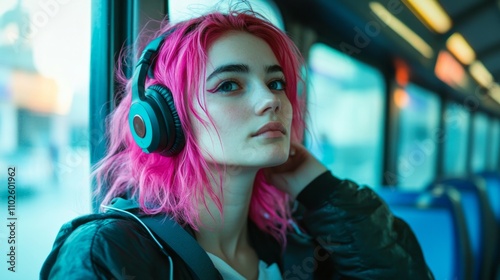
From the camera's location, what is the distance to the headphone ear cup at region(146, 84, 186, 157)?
3.23ft

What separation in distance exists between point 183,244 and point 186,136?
264 millimetres

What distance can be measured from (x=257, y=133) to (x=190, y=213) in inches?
10.7

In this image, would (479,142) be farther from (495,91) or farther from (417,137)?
(417,137)

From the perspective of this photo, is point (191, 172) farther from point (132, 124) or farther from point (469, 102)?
point (469, 102)

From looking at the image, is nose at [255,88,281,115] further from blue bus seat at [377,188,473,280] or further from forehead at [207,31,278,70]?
blue bus seat at [377,188,473,280]

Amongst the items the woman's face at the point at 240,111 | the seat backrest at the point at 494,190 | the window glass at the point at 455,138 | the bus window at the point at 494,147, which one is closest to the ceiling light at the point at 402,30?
the seat backrest at the point at 494,190

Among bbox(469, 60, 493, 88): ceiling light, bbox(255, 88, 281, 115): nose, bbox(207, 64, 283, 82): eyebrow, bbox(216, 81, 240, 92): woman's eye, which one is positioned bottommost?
bbox(255, 88, 281, 115): nose

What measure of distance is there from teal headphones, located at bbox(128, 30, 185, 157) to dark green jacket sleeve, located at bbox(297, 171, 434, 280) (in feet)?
1.65

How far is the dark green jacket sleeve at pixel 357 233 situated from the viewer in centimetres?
125

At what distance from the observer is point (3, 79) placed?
3.29ft

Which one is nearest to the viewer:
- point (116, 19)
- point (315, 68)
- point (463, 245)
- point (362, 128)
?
point (116, 19)

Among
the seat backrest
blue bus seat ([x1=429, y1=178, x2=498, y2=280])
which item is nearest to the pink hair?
blue bus seat ([x1=429, y1=178, x2=498, y2=280])

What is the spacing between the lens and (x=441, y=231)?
2.06 m

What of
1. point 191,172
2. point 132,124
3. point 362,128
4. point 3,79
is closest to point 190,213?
point 191,172
